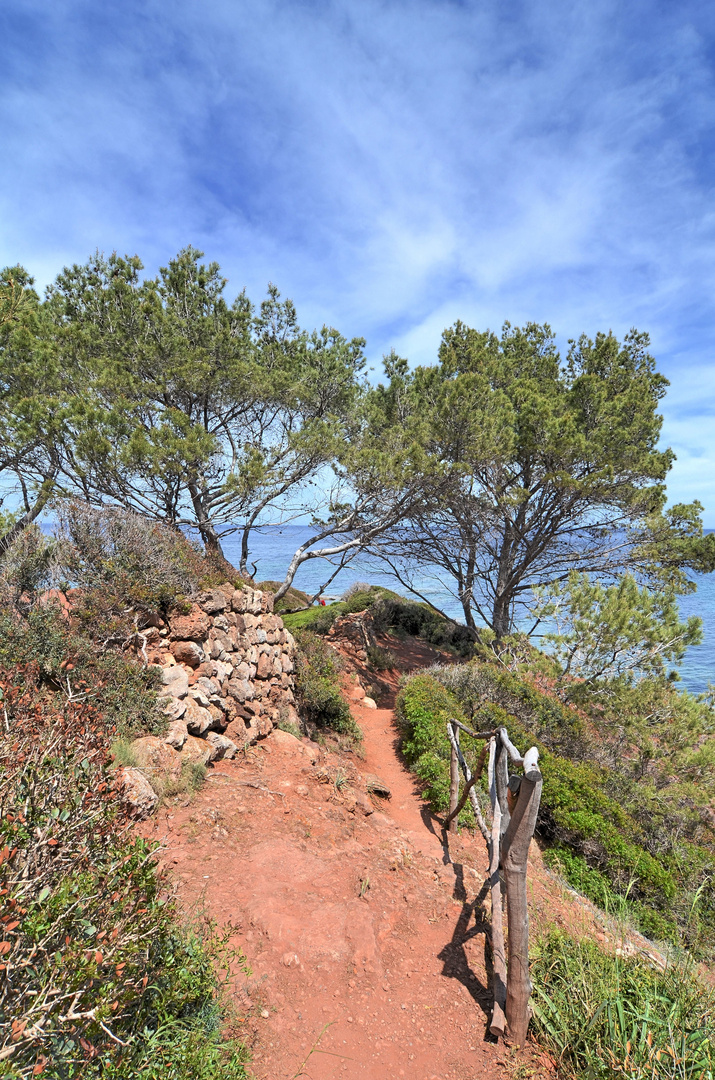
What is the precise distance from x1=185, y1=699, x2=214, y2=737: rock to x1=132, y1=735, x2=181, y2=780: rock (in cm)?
49

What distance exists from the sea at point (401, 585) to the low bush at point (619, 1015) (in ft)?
21.8

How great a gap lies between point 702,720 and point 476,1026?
647 cm

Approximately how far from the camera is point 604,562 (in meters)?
12.7

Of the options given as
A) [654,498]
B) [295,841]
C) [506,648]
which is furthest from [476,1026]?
[654,498]

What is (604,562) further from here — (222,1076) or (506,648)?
(222,1076)

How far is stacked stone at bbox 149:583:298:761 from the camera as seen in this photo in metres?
5.80

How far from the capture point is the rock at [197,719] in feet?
18.8

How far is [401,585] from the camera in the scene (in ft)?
69.1

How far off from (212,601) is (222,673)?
1164mm

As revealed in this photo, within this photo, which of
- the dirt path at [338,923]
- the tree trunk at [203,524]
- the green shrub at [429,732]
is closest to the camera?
the dirt path at [338,923]

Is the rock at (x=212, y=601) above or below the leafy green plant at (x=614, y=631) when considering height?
below

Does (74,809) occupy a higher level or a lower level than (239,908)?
higher

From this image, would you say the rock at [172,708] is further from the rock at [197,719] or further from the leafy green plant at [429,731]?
the leafy green plant at [429,731]

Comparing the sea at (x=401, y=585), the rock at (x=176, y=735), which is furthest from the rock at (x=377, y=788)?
the sea at (x=401, y=585)
